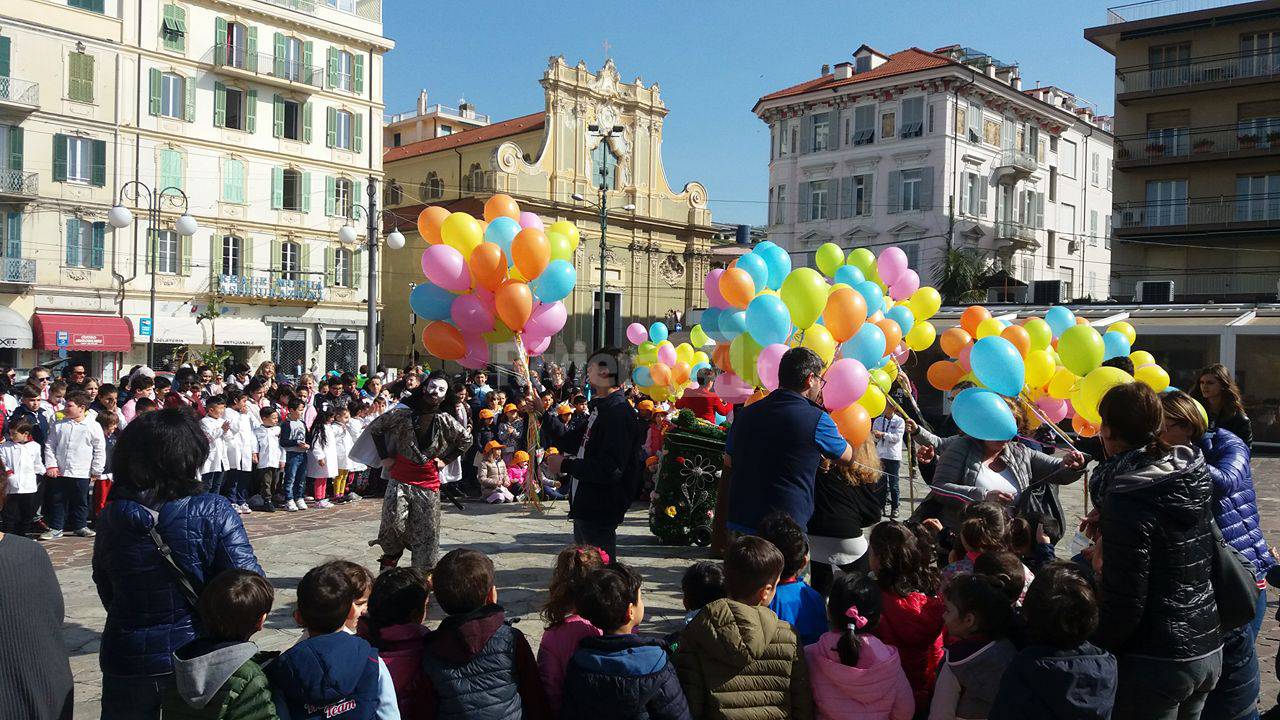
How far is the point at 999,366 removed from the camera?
232 inches

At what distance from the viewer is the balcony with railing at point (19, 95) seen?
28.4 m

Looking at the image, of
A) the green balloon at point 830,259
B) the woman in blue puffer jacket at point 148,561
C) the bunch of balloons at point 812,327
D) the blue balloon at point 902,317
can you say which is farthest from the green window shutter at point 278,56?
the woman in blue puffer jacket at point 148,561

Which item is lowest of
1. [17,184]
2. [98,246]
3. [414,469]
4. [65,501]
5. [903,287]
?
[65,501]

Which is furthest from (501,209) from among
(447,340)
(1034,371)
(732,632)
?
(732,632)

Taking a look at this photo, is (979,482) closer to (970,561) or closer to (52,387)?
(970,561)

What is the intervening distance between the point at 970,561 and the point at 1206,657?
3.94ft

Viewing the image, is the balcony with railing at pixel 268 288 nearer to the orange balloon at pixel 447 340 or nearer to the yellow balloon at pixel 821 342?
the orange balloon at pixel 447 340

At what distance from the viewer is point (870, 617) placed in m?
3.61

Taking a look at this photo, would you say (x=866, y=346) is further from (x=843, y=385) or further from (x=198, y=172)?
(x=198, y=172)

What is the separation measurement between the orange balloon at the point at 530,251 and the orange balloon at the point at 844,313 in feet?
6.94

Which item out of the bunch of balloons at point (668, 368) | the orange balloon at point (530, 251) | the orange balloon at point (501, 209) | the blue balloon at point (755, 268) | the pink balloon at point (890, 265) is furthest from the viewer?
the bunch of balloons at point (668, 368)

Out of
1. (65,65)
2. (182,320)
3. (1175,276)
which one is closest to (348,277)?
(182,320)

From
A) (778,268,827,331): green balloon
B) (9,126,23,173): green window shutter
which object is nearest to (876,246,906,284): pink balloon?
(778,268,827,331): green balloon

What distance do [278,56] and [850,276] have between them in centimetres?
3182
